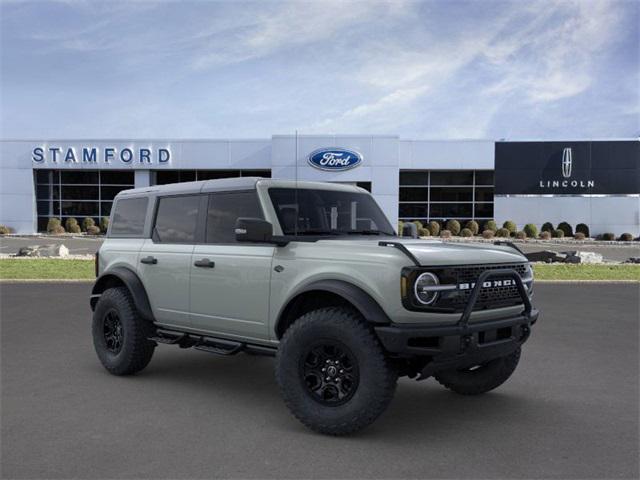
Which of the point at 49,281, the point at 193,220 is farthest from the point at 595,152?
the point at 193,220

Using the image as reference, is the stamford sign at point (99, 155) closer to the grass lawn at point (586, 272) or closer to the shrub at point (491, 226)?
the shrub at point (491, 226)

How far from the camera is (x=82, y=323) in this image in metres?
9.84

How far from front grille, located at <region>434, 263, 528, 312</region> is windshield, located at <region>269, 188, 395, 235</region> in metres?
1.49

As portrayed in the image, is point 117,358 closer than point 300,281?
No

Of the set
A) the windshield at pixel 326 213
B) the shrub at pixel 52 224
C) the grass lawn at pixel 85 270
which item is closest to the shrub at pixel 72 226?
the shrub at pixel 52 224

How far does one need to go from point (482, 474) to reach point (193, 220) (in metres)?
3.73

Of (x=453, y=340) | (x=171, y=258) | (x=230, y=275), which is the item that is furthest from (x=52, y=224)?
(x=453, y=340)

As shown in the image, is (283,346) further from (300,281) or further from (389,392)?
(389,392)

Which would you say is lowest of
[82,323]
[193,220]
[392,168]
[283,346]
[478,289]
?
[82,323]

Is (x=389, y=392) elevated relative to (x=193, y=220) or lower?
lower

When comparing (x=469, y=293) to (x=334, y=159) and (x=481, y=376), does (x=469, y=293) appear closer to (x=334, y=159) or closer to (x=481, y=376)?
(x=481, y=376)

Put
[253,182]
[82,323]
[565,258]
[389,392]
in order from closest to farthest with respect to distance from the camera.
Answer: [389,392] < [253,182] < [82,323] < [565,258]

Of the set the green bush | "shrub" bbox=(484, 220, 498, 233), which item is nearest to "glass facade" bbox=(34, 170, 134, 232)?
"shrub" bbox=(484, 220, 498, 233)

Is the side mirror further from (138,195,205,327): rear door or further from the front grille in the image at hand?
the front grille
